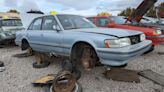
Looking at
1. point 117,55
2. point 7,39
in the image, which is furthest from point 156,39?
point 7,39

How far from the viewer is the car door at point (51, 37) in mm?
5042

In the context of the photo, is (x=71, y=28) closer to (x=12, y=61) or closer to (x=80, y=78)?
(x=80, y=78)

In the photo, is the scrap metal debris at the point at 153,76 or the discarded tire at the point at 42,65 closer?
the scrap metal debris at the point at 153,76

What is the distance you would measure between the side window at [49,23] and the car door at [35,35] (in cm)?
24

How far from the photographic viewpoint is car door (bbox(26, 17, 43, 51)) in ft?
19.0

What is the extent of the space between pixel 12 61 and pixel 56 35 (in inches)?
97.6

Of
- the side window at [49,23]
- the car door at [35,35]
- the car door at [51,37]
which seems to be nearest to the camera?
the car door at [51,37]

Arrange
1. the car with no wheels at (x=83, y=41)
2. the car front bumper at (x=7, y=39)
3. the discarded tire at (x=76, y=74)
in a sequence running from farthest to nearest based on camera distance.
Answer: the car front bumper at (x=7, y=39)
the discarded tire at (x=76, y=74)
the car with no wheels at (x=83, y=41)

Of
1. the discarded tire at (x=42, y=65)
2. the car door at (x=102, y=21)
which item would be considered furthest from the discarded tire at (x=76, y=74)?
the car door at (x=102, y=21)

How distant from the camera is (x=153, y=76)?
4590 millimetres

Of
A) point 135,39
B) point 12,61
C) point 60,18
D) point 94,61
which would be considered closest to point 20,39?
point 12,61

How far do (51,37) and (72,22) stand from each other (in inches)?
29.0

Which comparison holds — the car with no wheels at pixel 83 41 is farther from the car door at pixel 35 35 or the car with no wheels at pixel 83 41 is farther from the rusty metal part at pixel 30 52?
the rusty metal part at pixel 30 52

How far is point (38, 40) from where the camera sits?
229 inches
